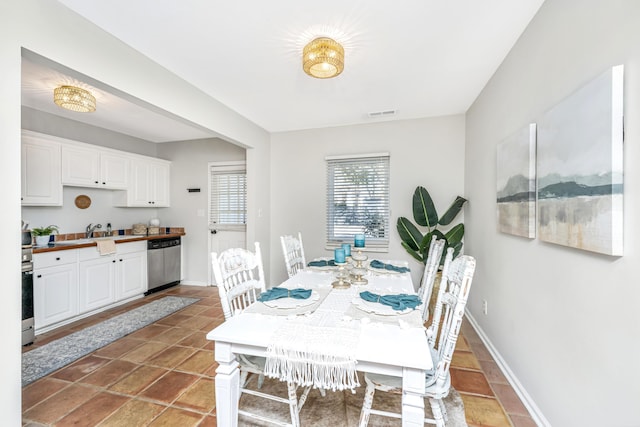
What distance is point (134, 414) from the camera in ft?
5.79

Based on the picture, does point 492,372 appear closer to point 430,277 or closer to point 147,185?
point 430,277

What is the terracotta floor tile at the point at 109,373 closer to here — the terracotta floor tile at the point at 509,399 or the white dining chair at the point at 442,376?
the white dining chair at the point at 442,376

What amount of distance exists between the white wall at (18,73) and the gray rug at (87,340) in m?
1.08

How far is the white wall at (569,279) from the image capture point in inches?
41.3

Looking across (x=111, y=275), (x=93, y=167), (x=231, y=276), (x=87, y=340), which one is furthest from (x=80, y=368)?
(x=93, y=167)

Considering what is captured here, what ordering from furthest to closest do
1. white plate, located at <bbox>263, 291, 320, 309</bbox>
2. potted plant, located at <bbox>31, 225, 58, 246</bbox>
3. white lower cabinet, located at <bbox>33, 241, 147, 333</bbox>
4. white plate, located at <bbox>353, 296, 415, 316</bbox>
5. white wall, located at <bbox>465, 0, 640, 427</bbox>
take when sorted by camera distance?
potted plant, located at <bbox>31, 225, 58, 246</bbox>
white lower cabinet, located at <bbox>33, 241, 147, 333</bbox>
white plate, located at <bbox>263, 291, 320, 309</bbox>
white plate, located at <bbox>353, 296, 415, 316</bbox>
white wall, located at <bbox>465, 0, 640, 427</bbox>

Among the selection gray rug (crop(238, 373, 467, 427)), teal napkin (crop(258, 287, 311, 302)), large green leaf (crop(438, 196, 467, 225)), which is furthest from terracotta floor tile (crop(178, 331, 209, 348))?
large green leaf (crop(438, 196, 467, 225))

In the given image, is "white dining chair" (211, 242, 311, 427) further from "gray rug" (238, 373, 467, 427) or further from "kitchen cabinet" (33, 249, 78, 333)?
"kitchen cabinet" (33, 249, 78, 333)

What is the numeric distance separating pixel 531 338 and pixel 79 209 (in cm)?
527

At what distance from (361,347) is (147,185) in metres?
4.58

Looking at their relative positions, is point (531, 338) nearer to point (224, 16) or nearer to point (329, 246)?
point (329, 246)

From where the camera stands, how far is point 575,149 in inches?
51.4

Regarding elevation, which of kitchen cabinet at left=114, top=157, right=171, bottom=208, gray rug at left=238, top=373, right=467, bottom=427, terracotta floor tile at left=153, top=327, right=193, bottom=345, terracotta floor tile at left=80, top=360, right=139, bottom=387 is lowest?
terracotta floor tile at left=80, top=360, right=139, bottom=387

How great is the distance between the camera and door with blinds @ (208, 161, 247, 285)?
466 centimetres
